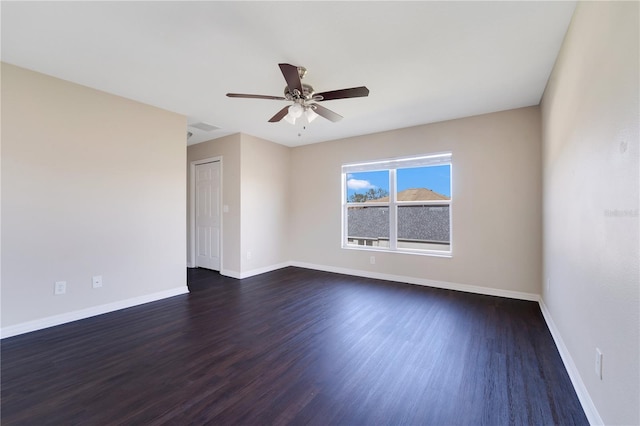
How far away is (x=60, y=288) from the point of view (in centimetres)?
275

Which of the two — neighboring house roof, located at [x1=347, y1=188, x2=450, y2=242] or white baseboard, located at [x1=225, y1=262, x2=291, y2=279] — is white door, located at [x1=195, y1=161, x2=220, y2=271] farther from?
neighboring house roof, located at [x1=347, y1=188, x2=450, y2=242]

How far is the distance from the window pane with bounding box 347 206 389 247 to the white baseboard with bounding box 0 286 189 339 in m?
3.02

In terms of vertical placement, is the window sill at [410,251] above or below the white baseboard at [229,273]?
above

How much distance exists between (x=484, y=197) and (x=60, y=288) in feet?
17.1

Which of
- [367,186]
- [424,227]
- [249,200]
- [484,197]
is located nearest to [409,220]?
[424,227]

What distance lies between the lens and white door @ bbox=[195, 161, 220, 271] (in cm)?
504

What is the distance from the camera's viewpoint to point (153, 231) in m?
3.49

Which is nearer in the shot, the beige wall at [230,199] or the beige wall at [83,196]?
the beige wall at [83,196]

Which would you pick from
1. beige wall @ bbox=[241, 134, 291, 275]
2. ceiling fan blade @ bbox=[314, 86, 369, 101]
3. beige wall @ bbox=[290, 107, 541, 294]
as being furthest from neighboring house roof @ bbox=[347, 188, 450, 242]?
ceiling fan blade @ bbox=[314, 86, 369, 101]

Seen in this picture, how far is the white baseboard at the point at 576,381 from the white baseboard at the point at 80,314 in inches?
164

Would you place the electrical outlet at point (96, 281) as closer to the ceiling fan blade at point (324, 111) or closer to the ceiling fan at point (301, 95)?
the ceiling fan at point (301, 95)

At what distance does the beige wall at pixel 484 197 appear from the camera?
3.42m

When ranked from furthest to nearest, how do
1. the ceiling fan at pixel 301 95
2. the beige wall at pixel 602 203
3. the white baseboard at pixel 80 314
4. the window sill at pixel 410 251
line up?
the window sill at pixel 410 251 < the white baseboard at pixel 80 314 < the ceiling fan at pixel 301 95 < the beige wall at pixel 602 203

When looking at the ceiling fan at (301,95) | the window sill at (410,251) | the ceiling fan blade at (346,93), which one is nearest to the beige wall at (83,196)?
the ceiling fan at (301,95)
